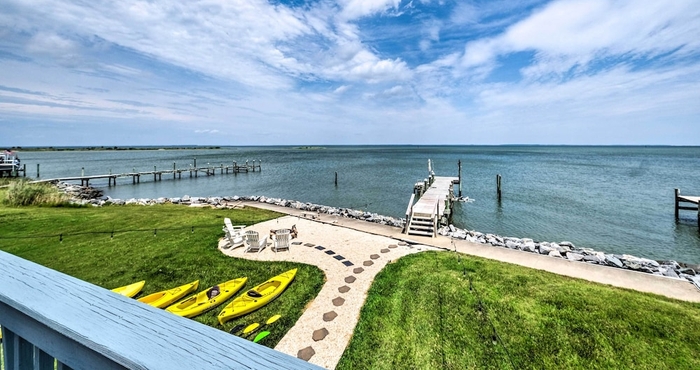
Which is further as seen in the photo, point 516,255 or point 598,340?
point 516,255

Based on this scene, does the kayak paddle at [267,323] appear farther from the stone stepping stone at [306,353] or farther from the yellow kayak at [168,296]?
the yellow kayak at [168,296]

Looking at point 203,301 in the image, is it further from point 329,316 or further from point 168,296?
point 329,316

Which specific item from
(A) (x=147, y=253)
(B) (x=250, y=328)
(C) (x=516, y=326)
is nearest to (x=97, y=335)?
(B) (x=250, y=328)

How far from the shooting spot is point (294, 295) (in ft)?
27.0

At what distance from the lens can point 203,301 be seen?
303 inches

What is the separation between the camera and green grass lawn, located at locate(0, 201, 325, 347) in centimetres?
836

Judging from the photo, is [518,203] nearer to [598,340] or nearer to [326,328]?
[598,340]

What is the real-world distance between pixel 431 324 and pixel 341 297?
244 cm

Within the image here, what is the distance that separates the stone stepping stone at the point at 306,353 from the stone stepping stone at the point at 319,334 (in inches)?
11.8

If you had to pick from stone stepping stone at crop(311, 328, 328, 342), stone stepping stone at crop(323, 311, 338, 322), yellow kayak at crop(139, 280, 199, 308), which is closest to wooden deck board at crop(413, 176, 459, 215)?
stone stepping stone at crop(323, 311, 338, 322)

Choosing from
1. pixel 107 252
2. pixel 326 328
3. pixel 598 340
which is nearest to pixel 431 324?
pixel 326 328

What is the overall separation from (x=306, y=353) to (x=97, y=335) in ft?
19.3

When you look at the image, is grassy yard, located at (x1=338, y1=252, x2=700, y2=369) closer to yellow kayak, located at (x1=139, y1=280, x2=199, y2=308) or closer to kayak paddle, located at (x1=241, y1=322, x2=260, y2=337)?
kayak paddle, located at (x1=241, y1=322, x2=260, y2=337)

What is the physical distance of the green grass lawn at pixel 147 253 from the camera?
27.4 feet
